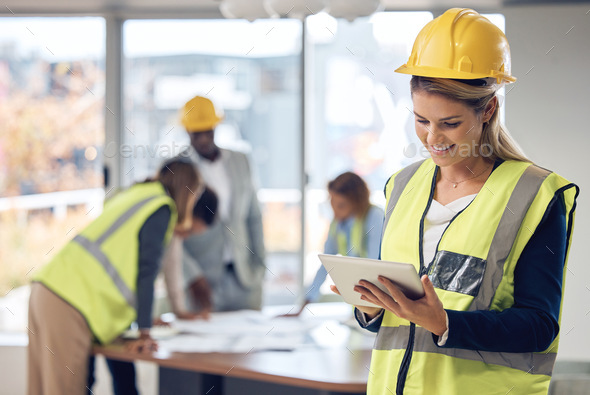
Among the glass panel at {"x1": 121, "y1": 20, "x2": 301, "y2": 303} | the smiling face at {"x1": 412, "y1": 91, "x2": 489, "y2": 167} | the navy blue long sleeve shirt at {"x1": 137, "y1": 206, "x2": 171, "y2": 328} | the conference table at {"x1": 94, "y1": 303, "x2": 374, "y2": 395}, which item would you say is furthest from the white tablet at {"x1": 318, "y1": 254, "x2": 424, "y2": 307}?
the glass panel at {"x1": 121, "y1": 20, "x2": 301, "y2": 303}

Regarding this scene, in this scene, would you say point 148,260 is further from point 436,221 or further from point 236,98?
point 236,98

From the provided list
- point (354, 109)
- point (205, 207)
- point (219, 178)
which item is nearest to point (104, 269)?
point (205, 207)

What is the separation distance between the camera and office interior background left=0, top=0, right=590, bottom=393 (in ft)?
11.5

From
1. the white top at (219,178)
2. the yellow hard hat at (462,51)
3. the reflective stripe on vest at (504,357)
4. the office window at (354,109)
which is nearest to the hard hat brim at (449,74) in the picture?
the yellow hard hat at (462,51)

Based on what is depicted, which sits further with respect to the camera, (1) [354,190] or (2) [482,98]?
(1) [354,190]

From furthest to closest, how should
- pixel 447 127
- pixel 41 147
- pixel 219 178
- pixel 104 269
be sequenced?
pixel 41 147 → pixel 219 178 → pixel 104 269 → pixel 447 127

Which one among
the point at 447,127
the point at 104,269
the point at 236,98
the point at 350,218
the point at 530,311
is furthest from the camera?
the point at 236,98

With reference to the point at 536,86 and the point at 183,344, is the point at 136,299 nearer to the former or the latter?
the point at 183,344

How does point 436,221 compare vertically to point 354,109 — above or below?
below

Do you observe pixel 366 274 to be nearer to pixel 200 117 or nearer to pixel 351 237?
pixel 351 237

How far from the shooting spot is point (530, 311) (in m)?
0.98

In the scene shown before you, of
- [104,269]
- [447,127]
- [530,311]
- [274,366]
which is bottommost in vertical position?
[274,366]

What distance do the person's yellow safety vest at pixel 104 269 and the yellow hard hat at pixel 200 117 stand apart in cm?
117

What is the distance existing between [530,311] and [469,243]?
5.8 inches
